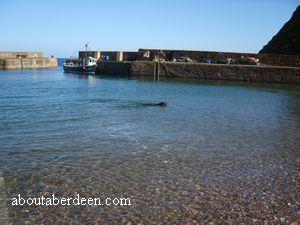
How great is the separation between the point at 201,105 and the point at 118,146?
12.0m

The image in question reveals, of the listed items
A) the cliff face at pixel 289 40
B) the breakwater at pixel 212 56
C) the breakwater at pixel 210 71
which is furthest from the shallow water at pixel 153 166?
the cliff face at pixel 289 40

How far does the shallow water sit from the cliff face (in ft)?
141

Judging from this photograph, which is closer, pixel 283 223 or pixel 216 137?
pixel 283 223

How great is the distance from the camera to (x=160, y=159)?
10211 millimetres

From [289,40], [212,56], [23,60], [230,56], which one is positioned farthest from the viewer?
[23,60]

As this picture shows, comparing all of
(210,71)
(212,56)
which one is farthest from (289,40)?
(210,71)

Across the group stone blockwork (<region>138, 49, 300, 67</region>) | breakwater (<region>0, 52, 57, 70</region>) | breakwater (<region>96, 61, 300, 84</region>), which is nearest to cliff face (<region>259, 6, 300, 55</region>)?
stone blockwork (<region>138, 49, 300, 67</region>)

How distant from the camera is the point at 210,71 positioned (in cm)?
4575

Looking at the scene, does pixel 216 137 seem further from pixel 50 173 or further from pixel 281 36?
pixel 281 36

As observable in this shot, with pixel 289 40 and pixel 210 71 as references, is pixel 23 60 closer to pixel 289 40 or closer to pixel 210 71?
pixel 210 71

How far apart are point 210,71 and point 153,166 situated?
37348 millimetres

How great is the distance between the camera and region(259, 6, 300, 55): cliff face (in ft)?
187

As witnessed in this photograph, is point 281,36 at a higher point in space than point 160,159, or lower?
higher

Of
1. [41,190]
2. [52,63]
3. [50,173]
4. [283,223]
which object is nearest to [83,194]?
[41,190]
